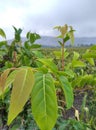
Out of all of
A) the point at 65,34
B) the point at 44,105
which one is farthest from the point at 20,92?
the point at 65,34

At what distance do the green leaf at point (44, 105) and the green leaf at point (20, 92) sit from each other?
21 millimetres

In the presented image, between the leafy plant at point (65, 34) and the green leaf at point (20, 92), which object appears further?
the leafy plant at point (65, 34)

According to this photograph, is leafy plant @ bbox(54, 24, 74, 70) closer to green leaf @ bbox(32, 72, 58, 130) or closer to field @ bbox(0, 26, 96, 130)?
field @ bbox(0, 26, 96, 130)

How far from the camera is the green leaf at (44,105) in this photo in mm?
585

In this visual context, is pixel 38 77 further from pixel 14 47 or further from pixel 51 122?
pixel 14 47

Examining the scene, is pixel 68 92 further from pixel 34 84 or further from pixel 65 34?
pixel 65 34

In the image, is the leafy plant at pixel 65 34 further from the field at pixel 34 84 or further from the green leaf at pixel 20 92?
the green leaf at pixel 20 92

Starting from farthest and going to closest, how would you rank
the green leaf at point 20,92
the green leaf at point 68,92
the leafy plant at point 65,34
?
the leafy plant at point 65,34 → the green leaf at point 68,92 → the green leaf at point 20,92

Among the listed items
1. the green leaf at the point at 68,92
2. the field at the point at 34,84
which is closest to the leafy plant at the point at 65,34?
the field at the point at 34,84

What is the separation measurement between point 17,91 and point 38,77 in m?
0.10

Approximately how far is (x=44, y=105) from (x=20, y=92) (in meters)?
0.05

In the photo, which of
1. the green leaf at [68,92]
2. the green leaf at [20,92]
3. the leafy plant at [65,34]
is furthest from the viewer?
the leafy plant at [65,34]

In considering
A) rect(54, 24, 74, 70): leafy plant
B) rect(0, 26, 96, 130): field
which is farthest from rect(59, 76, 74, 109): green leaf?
rect(54, 24, 74, 70): leafy plant

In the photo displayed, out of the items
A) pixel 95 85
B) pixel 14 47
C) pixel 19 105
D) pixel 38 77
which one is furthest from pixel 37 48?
pixel 19 105
